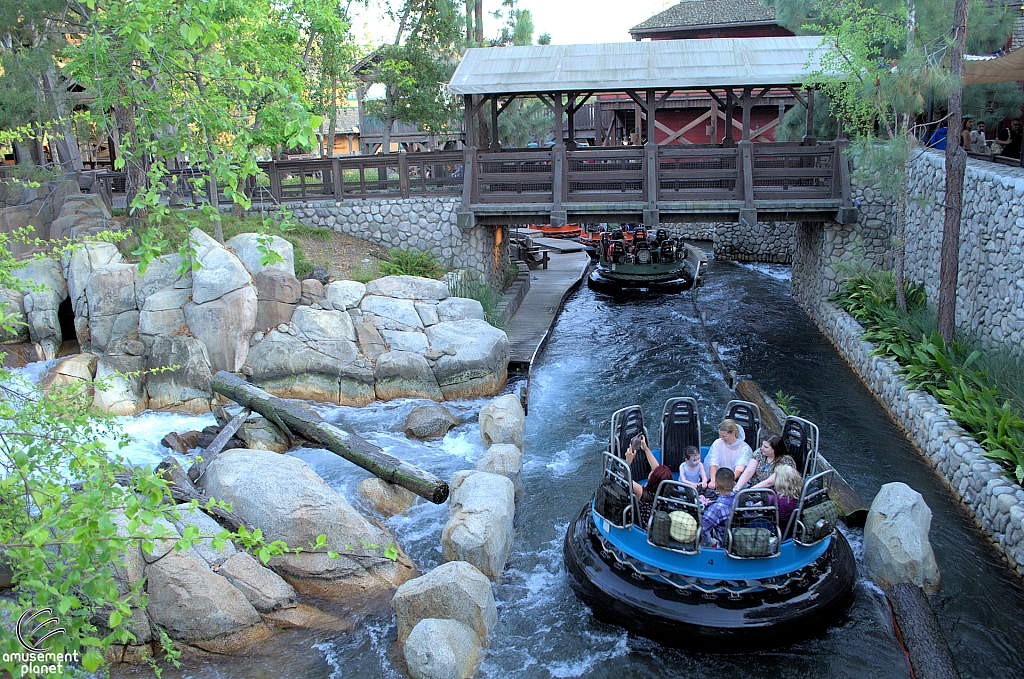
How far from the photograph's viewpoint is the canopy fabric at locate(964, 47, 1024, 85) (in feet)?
40.4

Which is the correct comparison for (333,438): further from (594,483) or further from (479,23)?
(479,23)

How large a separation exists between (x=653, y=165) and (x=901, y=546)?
11.0 metres

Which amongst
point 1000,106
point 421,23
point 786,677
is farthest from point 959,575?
point 421,23

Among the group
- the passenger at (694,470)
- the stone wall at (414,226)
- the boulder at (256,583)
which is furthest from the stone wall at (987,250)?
the boulder at (256,583)

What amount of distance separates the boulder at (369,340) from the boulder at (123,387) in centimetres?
372

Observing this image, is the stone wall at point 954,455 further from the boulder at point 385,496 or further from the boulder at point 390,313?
the boulder at point 390,313

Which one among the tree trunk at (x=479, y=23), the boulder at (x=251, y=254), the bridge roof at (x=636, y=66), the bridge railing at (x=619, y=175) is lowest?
the boulder at (x=251, y=254)

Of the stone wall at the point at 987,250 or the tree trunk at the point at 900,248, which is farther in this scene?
the tree trunk at the point at 900,248

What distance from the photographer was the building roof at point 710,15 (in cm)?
3200

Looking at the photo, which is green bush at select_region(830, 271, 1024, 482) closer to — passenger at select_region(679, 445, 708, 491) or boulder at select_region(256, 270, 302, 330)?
passenger at select_region(679, 445, 708, 491)

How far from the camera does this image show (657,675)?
6945 millimetres

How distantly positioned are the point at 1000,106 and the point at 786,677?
14.4 meters

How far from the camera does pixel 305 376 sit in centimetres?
1366

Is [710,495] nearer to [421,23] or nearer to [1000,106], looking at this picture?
[1000,106]
